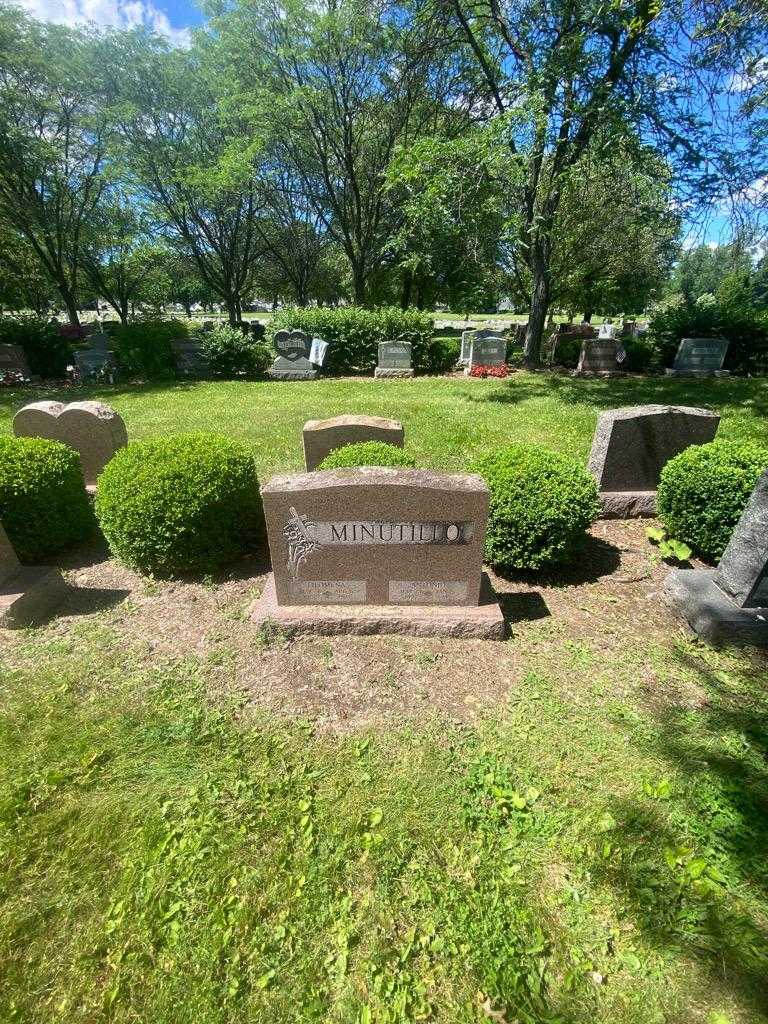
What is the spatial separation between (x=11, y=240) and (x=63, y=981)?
115ft

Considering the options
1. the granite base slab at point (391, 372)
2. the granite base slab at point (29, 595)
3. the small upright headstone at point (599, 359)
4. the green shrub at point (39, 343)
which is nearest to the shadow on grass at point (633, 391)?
the small upright headstone at point (599, 359)

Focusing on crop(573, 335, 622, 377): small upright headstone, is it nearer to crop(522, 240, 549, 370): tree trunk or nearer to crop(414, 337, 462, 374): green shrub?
crop(522, 240, 549, 370): tree trunk

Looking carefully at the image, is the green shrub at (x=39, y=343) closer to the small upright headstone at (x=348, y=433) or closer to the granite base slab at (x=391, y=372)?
the granite base slab at (x=391, y=372)

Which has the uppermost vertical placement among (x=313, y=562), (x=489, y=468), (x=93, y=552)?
(x=489, y=468)

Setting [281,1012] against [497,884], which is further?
[497,884]

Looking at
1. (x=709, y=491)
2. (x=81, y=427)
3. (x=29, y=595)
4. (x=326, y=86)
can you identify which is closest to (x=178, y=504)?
(x=29, y=595)

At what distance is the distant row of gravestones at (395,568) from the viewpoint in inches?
133

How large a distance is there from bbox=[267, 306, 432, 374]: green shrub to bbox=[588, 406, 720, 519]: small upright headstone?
1207 cm

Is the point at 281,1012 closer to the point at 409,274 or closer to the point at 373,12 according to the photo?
the point at 373,12

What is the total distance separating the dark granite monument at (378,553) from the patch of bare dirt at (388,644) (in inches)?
6.4

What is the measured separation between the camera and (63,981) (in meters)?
1.83

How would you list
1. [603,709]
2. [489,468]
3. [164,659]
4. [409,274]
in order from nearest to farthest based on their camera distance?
[603,709]
[164,659]
[489,468]
[409,274]

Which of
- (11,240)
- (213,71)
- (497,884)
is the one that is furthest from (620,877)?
(11,240)

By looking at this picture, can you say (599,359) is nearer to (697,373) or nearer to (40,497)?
(697,373)
